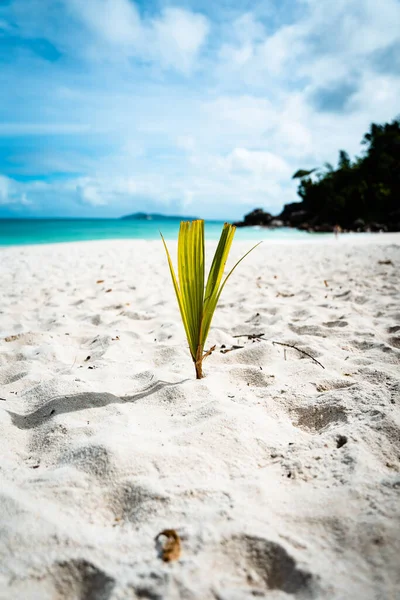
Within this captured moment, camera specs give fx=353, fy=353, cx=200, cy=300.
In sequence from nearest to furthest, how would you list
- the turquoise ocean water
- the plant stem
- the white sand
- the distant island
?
the white sand
the plant stem
the turquoise ocean water
the distant island

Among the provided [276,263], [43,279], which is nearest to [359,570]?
[43,279]

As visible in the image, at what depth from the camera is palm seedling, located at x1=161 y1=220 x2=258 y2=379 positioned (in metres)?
1.45

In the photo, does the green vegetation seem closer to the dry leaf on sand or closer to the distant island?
the distant island

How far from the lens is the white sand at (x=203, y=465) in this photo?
2.36 feet

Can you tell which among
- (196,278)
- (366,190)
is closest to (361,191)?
(366,190)

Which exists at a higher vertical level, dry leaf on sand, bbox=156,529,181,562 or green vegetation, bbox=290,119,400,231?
green vegetation, bbox=290,119,400,231

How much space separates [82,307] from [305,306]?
6.16 feet

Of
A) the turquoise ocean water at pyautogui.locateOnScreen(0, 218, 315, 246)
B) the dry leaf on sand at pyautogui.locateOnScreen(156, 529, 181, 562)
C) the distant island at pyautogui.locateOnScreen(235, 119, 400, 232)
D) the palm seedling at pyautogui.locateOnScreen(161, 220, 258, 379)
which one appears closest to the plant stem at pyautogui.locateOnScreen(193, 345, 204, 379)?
the palm seedling at pyautogui.locateOnScreen(161, 220, 258, 379)

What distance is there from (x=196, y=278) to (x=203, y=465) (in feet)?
2.41

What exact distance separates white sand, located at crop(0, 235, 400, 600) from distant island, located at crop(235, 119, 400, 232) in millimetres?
26241

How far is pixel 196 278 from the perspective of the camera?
4.87 feet

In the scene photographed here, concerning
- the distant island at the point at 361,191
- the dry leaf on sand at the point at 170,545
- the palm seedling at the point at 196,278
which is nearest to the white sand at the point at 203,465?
the dry leaf on sand at the point at 170,545

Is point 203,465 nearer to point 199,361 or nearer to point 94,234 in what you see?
point 199,361

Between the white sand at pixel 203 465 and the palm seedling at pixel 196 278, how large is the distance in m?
0.25
